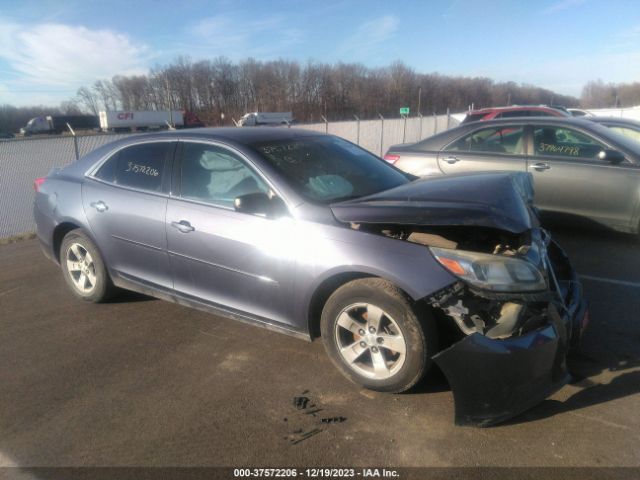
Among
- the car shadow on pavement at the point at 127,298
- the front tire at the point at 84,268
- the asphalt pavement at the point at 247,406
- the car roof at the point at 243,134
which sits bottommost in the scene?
the car shadow on pavement at the point at 127,298

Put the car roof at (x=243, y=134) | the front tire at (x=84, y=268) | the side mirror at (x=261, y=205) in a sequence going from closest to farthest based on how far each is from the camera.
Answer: the side mirror at (x=261, y=205), the car roof at (x=243, y=134), the front tire at (x=84, y=268)

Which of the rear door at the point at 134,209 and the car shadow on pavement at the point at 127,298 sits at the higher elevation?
the rear door at the point at 134,209

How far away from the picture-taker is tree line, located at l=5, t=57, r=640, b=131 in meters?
76.8

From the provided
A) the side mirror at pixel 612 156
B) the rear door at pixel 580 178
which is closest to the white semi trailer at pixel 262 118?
the rear door at pixel 580 178

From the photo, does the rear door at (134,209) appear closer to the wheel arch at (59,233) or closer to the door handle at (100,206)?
the door handle at (100,206)

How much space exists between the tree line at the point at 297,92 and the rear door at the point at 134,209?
2673 inches

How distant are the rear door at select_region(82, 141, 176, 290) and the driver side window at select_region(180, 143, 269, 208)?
0.65 ft

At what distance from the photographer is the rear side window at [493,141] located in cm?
654

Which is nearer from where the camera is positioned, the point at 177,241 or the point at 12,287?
the point at 177,241

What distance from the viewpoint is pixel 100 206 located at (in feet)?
13.7

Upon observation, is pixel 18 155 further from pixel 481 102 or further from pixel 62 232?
pixel 481 102

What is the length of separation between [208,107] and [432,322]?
89.1 metres

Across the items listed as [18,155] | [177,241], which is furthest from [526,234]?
[18,155]

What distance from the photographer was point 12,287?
5.14 m
